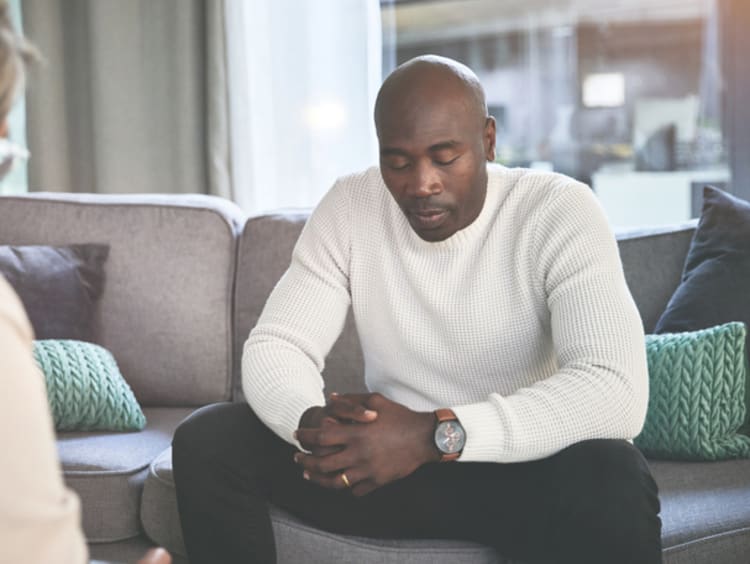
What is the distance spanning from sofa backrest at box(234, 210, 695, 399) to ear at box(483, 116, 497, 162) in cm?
61

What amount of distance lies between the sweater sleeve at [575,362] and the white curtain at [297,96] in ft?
5.16

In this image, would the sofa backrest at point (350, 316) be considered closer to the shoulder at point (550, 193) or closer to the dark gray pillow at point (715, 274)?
the dark gray pillow at point (715, 274)

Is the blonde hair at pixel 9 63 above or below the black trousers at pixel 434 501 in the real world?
above

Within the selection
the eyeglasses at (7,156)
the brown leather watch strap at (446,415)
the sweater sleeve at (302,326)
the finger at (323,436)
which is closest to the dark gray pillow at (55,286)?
the sweater sleeve at (302,326)

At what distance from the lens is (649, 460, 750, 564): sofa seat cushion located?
1.61 meters

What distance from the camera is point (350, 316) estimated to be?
2.42 m

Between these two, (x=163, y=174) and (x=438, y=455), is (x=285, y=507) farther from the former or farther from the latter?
(x=163, y=174)

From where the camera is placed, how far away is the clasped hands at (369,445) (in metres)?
1.49

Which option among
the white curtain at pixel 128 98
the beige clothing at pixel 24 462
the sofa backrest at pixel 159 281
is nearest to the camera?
the beige clothing at pixel 24 462

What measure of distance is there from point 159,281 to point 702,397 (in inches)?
51.6

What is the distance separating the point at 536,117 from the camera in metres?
3.62

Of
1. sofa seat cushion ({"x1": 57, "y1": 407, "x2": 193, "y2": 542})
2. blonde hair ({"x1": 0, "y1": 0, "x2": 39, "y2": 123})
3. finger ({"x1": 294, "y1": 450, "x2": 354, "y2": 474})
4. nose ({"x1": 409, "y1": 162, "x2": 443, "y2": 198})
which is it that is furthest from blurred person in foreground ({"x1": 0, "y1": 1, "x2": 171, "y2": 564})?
sofa seat cushion ({"x1": 57, "y1": 407, "x2": 193, "y2": 542})

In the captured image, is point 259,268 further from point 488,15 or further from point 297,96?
point 488,15

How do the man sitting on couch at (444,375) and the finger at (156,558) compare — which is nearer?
the finger at (156,558)
